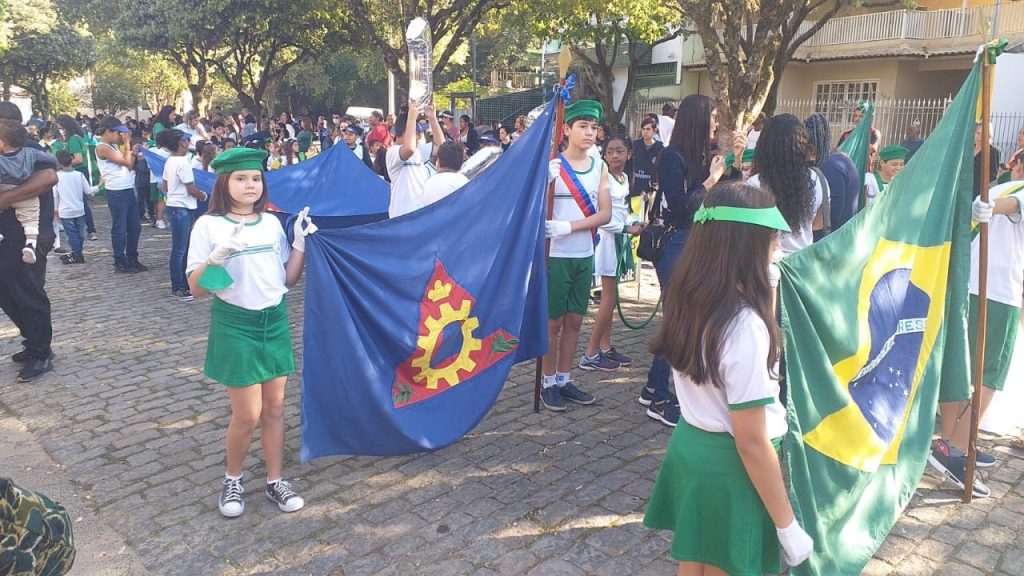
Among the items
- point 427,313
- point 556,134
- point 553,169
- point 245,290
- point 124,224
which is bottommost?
point 427,313

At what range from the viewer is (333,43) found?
25.6 meters

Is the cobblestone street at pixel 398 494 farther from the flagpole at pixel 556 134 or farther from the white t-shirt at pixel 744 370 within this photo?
the white t-shirt at pixel 744 370

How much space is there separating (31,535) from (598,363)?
4673 millimetres

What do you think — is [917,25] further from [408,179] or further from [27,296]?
[27,296]

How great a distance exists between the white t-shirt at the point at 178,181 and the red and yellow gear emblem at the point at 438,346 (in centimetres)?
545

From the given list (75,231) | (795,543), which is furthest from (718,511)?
(75,231)

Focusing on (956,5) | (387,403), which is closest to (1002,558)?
(387,403)

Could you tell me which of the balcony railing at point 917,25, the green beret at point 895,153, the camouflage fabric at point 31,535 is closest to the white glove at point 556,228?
the green beret at point 895,153

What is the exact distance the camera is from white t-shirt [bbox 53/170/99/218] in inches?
381

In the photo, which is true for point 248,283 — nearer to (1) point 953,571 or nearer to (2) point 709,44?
(1) point 953,571

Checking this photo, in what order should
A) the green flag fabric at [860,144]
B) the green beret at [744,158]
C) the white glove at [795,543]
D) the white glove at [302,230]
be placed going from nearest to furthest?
the white glove at [795,543]
the white glove at [302,230]
the green beret at [744,158]
the green flag fabric at [860,144]

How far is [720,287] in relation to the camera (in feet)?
7.02

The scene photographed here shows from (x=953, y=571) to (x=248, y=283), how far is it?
11.5 ft

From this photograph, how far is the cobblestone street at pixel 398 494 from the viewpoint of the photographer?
340cm
